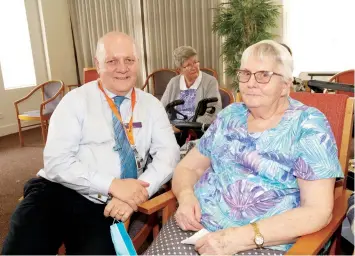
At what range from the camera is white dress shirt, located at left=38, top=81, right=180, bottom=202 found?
1478 mm

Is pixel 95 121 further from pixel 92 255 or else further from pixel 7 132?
pixel 7 132

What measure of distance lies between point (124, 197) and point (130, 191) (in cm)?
4

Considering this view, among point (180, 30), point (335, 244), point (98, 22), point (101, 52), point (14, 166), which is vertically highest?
point (98, 22)

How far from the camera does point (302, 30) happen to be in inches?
169

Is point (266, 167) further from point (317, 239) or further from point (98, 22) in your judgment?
point (98, 22)

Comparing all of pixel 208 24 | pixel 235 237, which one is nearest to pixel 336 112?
pixel 235 237

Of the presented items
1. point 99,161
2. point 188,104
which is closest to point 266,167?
point 99,161

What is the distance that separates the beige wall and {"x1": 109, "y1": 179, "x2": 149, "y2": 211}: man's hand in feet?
14.8

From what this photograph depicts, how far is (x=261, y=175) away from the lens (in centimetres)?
122

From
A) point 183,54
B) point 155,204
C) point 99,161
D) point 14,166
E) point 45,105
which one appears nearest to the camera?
point 155,204

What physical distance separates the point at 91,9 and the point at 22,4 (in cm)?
110

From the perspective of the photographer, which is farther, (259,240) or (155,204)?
(155,204)

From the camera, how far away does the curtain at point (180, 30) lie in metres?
4.78

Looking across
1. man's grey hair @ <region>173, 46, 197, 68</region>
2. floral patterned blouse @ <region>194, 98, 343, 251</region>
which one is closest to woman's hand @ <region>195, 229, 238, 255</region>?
floral patterned blouse @ <region>194, 98, 343, 251</region>
